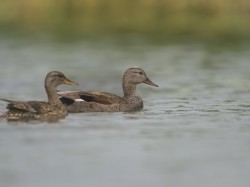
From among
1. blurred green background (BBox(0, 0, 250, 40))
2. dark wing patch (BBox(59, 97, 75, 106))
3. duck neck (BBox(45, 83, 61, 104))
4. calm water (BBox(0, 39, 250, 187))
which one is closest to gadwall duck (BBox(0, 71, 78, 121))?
duck neck (BBox(45, 83, 61, 104))

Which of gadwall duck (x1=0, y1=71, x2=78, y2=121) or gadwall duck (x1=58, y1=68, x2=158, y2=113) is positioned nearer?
gadwall duck (x1=0, y1=71, x2=78, y2=121)

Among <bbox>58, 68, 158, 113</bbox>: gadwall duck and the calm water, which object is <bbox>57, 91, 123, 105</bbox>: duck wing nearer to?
<bbox>58, 68, 158, 113</bbox>: gadwall duck

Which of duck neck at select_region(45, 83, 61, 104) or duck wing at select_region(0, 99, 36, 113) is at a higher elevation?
duck neck at select_region(45, 83, 61, 104)

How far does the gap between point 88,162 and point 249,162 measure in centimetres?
161

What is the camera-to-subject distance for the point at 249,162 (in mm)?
11125

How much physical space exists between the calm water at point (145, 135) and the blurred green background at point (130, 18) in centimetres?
717

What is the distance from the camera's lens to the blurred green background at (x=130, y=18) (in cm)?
2980

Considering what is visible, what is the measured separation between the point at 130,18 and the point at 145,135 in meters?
20.4

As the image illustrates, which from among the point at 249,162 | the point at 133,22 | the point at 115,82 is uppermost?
the point at 133,22

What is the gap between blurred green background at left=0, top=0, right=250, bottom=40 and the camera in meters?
29.8

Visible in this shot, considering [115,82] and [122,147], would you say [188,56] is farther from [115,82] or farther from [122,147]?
[122,147]

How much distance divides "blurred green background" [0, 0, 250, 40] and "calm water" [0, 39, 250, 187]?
7172 millimetres

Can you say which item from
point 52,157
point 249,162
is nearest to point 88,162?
point 52,157

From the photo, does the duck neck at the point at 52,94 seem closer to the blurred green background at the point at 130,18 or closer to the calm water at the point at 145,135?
the calm water at the point at 145,135
